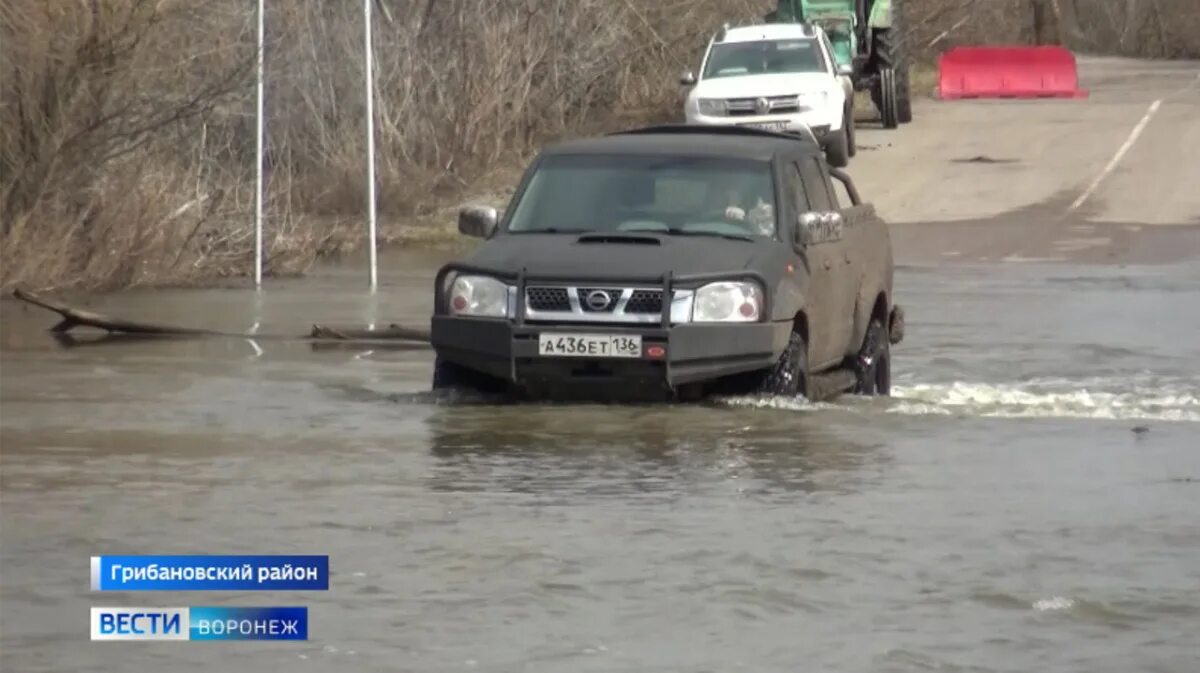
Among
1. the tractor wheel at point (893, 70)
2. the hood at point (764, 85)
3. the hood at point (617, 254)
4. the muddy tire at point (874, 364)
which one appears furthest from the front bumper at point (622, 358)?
the tractor wheel at point (893, 70)

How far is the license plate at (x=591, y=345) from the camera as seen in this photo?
1167 cm

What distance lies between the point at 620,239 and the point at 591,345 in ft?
2.47

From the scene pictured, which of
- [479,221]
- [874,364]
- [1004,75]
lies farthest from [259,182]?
[1004,75]

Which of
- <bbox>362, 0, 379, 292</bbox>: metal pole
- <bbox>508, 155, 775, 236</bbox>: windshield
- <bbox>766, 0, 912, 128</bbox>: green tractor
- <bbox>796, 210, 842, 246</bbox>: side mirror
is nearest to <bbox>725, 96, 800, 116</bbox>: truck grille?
<bbox>766, 0, 912, 128</bbox>: green tractor

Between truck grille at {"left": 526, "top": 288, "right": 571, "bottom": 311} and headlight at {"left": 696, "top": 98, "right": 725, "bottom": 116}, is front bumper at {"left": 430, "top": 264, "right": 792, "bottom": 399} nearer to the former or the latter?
truck grille at {"left": 526, "top": 288, "right": 571, "bottom": 311}

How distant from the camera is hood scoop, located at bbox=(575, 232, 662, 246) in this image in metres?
12.2

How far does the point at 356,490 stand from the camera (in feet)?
32.5

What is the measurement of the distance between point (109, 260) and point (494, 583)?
40.7 feet

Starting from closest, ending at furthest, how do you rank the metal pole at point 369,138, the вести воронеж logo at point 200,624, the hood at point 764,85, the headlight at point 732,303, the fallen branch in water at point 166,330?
the вести воронеж logo at point 200,624, the headlight at point 732,303, the fallen branch in water at point 166,330, the metal pole at point 369,138, the hood at point 764,85

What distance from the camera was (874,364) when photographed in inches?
547

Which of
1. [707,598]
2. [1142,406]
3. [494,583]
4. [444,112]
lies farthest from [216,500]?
[444,112]

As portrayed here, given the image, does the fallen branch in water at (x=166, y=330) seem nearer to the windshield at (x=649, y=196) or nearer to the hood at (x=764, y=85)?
the windshield at (x=649, y=196)

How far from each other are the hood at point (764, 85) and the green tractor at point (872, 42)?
→ 5562 mm
